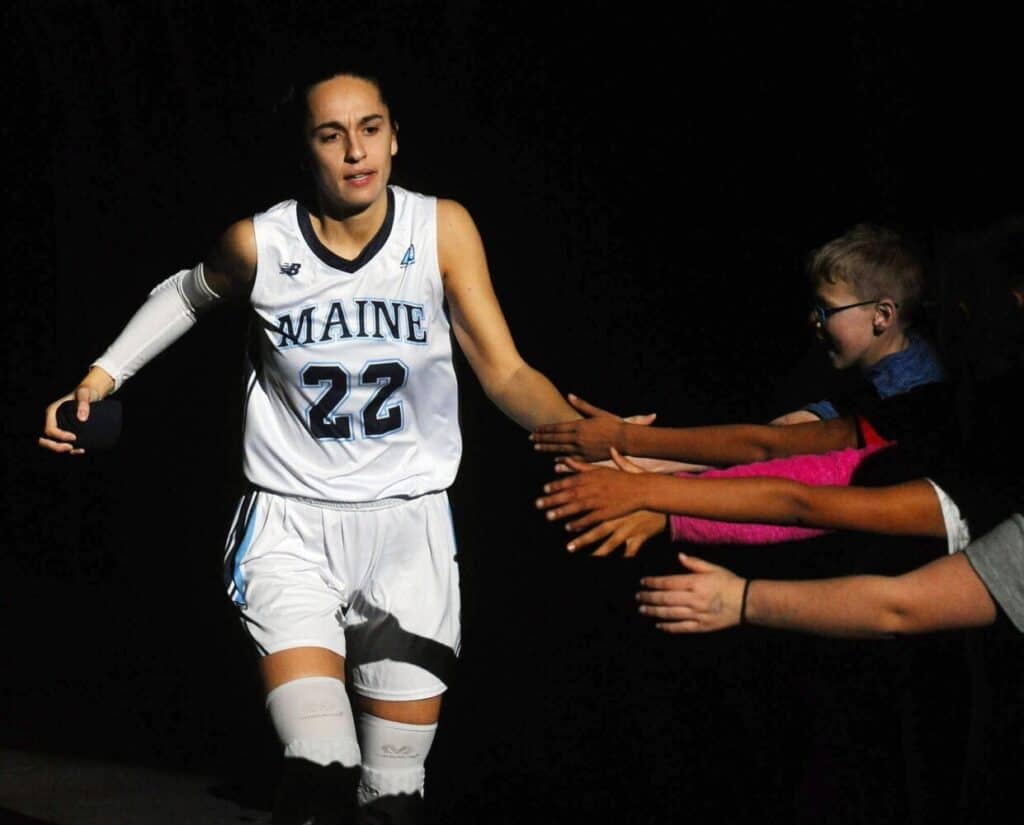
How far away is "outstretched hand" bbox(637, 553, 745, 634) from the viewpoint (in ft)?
9.20

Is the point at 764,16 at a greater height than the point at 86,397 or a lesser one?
greater

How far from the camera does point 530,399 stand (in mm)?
3816

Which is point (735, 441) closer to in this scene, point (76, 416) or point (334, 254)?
point (334, 254)

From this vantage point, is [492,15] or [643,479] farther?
[492,15]

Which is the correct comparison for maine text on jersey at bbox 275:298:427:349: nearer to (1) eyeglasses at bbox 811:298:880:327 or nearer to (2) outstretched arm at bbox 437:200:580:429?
(2) outstretched arm at bbox 437:200:580:429

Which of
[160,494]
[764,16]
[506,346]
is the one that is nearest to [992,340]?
[506,346]

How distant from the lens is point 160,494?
732cm

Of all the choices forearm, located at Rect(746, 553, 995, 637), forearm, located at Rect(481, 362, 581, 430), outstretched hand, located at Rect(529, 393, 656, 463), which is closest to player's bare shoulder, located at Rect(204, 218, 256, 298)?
forearm, located at Rect(481, 362, 581, 430)

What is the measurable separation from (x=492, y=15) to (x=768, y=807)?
256 cm

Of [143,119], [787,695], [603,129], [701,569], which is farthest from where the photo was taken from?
[143,119]

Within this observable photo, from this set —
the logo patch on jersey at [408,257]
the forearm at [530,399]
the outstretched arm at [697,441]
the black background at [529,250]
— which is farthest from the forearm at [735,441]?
the logo patch on jersey at [408,257]

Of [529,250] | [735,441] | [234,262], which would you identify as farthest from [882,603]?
[529,250]

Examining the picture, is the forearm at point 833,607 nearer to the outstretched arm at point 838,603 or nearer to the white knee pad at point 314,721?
the outstretched arm at point 838,603

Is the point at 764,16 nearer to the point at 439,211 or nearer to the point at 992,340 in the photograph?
the point at 439,211
